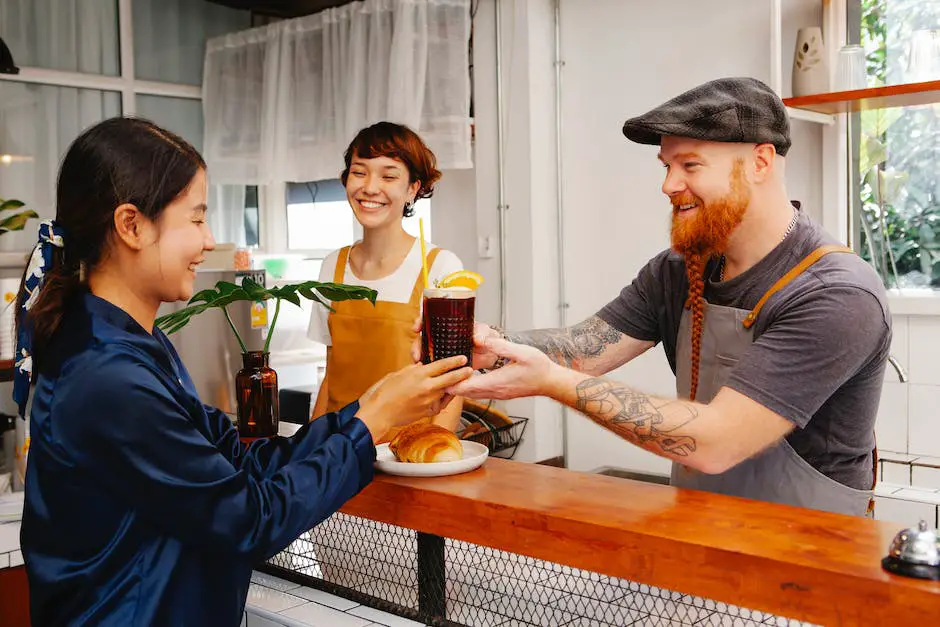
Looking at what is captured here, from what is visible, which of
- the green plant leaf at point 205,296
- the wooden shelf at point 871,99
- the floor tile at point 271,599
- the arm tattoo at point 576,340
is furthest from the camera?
the wooden shelf at point 871,99

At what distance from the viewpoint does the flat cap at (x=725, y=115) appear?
1775 mm

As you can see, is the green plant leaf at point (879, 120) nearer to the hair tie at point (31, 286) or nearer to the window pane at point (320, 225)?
the hair tie at point (31, 286)

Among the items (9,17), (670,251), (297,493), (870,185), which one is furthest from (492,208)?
(297,493)

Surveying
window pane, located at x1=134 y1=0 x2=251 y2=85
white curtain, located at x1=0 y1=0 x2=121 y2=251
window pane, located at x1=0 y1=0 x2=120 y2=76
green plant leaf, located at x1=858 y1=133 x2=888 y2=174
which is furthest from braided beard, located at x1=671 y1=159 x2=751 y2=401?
window pane, located at x1=134 y1=0 x2=251 y2=85

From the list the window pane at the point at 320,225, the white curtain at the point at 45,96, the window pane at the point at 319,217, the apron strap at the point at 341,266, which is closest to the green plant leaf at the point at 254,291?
the apron strap at the point at 341,266

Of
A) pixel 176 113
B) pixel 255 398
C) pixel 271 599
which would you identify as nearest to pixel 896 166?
pixel 255 398

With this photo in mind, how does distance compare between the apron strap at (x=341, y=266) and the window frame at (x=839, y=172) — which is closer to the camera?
the apron strap at (x=341, y=266)

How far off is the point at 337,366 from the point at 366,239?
39cm

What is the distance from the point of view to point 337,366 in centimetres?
278

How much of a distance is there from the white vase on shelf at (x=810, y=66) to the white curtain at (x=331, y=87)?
5.29 feet

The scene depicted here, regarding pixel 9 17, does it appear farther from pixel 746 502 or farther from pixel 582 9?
pixel 746 502

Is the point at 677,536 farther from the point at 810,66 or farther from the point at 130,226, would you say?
the point at 810,66

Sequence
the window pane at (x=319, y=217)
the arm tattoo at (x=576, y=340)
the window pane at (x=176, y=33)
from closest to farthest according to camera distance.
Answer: the arm tattoo at (x=576, y=340)
the window pane at (x=176, y=33)
the window pane at (x=319, y=217)

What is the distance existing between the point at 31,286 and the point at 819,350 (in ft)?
4.16
